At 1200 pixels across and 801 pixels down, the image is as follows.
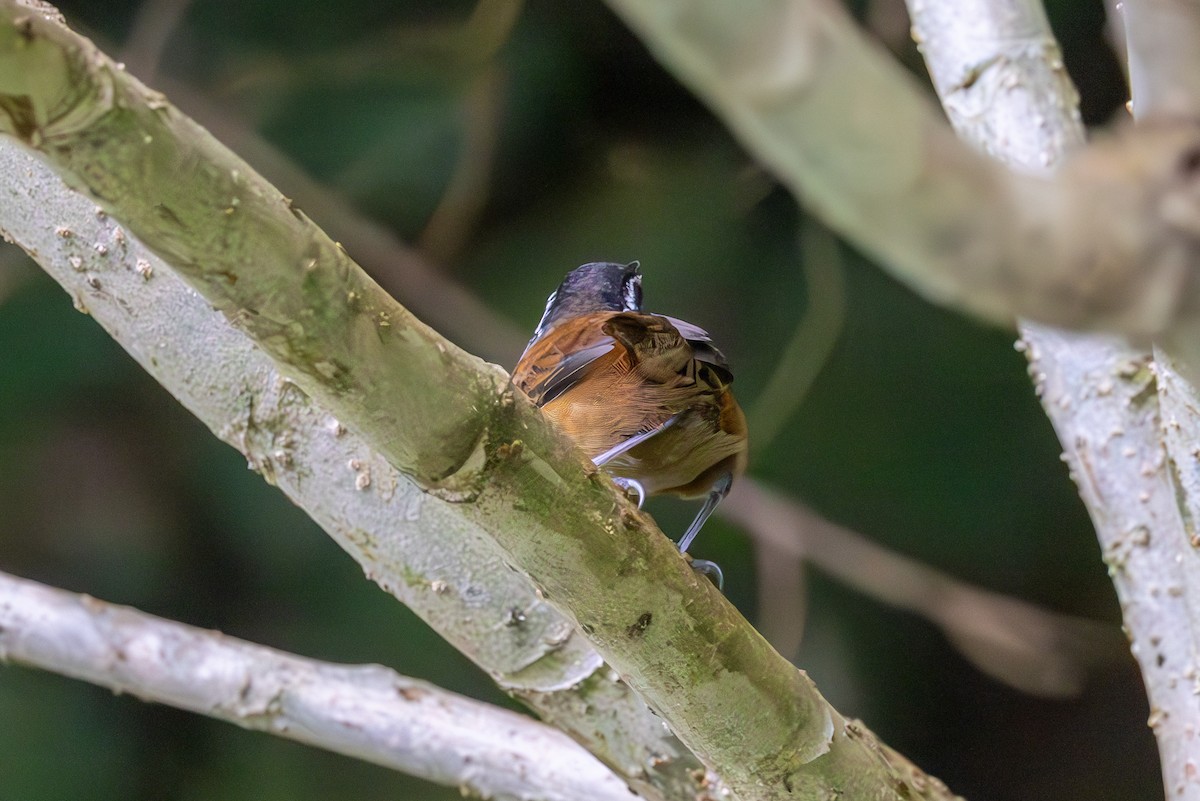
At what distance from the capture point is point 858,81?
0.29 m

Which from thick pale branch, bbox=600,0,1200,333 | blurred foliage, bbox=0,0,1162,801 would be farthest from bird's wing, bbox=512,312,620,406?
blurred foliage, bbox=0,0,1162,801

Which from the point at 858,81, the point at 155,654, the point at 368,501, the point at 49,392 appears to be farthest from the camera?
the point at 49,392

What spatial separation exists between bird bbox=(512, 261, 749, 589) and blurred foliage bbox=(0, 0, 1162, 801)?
0.97 m

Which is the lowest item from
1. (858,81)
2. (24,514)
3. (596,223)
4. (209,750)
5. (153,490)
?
(209,750)

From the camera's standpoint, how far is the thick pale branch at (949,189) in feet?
0.94

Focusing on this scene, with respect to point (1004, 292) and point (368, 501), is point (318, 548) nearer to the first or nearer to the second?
point (368, 501)

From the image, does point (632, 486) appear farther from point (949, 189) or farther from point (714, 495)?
point (949, 189)

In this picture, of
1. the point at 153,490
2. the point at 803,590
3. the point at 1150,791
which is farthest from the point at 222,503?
the point at 1150,791

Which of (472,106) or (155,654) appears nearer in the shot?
(155,654)

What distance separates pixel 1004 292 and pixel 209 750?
2.14 meters

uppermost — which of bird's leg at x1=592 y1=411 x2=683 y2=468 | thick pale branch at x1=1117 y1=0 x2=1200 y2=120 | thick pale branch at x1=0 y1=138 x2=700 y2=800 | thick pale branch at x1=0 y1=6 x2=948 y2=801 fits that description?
thick pale branch at x1=1117 y1=0 x2=1200 y2=120

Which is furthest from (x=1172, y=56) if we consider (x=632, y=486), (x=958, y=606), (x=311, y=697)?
(x=958, y=606)

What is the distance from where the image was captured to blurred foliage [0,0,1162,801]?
2049 millimetres

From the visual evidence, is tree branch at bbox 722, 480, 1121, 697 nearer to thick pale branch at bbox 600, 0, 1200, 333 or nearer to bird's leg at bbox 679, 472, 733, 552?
bird's leg at bbox 679, 472, 733, 552
